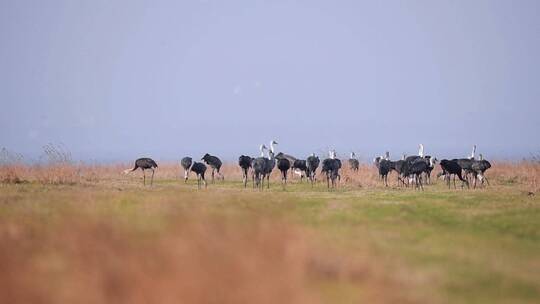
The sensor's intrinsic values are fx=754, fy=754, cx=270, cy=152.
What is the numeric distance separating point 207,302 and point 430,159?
29801 millimetres

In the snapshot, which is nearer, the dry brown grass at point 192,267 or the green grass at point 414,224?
the dry brown grass at point 192,267

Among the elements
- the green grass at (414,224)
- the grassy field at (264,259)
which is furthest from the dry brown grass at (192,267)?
the green grass at (414,224)

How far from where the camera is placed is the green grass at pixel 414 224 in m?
12.9

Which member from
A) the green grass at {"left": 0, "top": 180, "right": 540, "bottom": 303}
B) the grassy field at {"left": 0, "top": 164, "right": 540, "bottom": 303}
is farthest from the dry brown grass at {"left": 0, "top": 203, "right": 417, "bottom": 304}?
the green grass at {"left": 0, "top": 180, "right": 540, "bottom": 303}

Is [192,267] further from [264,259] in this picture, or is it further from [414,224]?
[414,224]

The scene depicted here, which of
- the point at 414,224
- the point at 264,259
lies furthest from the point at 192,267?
the point at 414,224

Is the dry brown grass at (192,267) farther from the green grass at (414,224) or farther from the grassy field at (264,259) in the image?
the green grass at (414,224)

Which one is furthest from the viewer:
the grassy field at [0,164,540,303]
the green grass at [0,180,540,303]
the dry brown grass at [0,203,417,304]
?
the green grass at [0,180,540,303]

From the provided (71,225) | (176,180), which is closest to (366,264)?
(71,225)

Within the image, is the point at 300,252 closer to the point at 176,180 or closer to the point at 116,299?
the point at 116,299

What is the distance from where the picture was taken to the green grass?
12.9 m

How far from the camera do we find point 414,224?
19188mm

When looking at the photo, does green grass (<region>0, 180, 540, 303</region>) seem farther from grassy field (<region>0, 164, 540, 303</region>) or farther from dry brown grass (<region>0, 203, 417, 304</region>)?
dry brown grass (<region>0, 203, 417, 304</region>)

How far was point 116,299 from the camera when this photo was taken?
10.8 m
